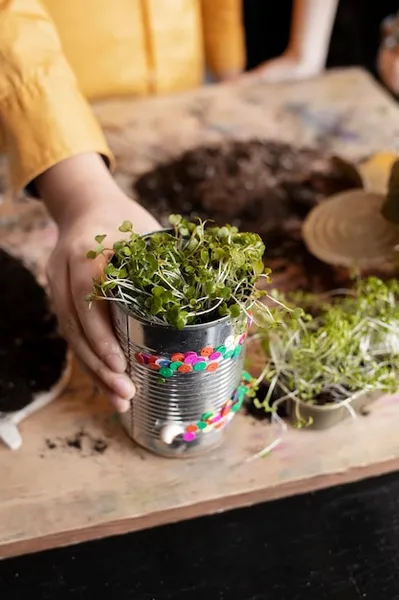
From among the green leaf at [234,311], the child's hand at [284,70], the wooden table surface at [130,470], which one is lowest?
the wooden table surface at [130,470]

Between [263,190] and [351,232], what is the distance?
16cm

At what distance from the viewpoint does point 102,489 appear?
603mm

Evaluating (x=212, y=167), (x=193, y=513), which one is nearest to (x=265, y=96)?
(x=212, y=167)

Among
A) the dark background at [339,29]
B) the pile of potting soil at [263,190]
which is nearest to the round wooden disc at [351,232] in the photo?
the pile of potting soil at [263,190]

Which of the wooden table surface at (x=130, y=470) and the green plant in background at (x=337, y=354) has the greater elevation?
the green plant in background at (x=337, y=354)

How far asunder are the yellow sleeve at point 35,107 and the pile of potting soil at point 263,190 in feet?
0.58

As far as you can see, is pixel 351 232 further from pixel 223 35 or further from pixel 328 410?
pixel 223 35

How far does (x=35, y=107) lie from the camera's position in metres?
0.72

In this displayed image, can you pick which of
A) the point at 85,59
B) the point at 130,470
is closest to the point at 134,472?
the point at 130,470

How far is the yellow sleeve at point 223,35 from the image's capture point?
49.5 inches

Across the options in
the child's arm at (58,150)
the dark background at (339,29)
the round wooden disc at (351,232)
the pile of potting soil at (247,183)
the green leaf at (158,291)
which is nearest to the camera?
the green leaf at (158,291)

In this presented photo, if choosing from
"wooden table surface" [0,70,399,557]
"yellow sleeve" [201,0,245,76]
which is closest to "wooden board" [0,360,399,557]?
"wooden table surface" [0,70,399,557]

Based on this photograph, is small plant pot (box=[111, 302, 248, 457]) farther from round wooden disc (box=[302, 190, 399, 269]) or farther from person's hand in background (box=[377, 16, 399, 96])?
person's hand in background (box=[377, 16, 399, 96])

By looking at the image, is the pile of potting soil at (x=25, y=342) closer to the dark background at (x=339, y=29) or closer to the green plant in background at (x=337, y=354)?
the green plant in background at (x=337, y=354)
